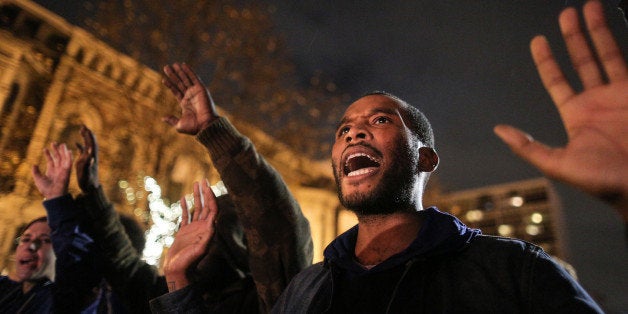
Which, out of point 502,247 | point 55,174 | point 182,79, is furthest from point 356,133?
point 55,174

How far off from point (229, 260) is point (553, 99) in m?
2.67

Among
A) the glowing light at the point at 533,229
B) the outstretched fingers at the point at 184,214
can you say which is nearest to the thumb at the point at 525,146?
the outstretched fingers at the point at 184,214

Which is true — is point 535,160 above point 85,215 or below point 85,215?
below

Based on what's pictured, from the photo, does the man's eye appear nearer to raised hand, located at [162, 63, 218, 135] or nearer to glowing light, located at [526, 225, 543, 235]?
raised hand, located at [162, 63, 218, 135]

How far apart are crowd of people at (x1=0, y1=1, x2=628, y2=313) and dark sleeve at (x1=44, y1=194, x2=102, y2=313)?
11 mm

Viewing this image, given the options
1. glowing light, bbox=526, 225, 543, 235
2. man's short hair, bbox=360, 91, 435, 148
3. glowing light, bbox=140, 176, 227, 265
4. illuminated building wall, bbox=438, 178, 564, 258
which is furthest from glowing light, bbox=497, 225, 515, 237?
man's short hair, bbox=360, 91, 435, 148

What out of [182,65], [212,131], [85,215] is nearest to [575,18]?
[212,131]

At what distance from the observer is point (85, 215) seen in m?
3.57

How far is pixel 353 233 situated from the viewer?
211cm

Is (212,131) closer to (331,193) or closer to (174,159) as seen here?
(174,159)

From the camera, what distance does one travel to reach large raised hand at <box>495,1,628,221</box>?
101cm

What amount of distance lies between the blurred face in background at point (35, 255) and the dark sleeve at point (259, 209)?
2655 mm

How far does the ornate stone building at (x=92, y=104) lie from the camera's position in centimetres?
876

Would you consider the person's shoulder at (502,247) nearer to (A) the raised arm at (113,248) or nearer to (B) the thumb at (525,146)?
(B) the thumb at (525,146)
